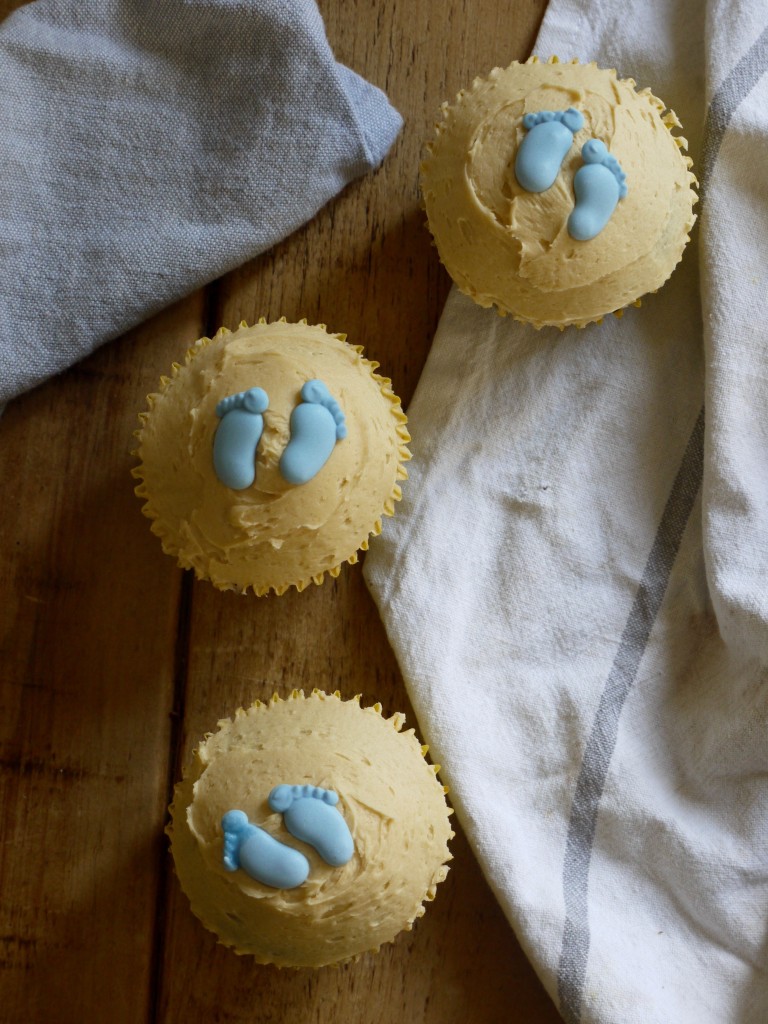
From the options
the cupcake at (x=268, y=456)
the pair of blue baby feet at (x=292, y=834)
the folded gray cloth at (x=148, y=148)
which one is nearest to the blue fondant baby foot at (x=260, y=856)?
the pair of blue baby feet at (x=292, y=834)

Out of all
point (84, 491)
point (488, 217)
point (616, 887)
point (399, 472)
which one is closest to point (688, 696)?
point (616, 887)

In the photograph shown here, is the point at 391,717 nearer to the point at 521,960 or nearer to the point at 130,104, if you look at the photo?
the point at 521,960

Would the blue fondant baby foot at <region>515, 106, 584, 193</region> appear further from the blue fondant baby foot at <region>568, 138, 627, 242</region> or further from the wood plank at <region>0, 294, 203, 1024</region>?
the wood plank at <region>0, 294, 203, 1024</region>

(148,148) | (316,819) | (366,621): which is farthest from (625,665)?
(148,148)

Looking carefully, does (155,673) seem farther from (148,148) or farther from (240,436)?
(148,148)

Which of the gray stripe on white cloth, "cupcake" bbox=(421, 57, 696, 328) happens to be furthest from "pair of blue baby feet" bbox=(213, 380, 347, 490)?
the gray stripe on white cloth

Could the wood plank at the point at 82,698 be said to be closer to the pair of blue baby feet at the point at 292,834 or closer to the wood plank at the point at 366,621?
the wood plank at the point at 366,621
